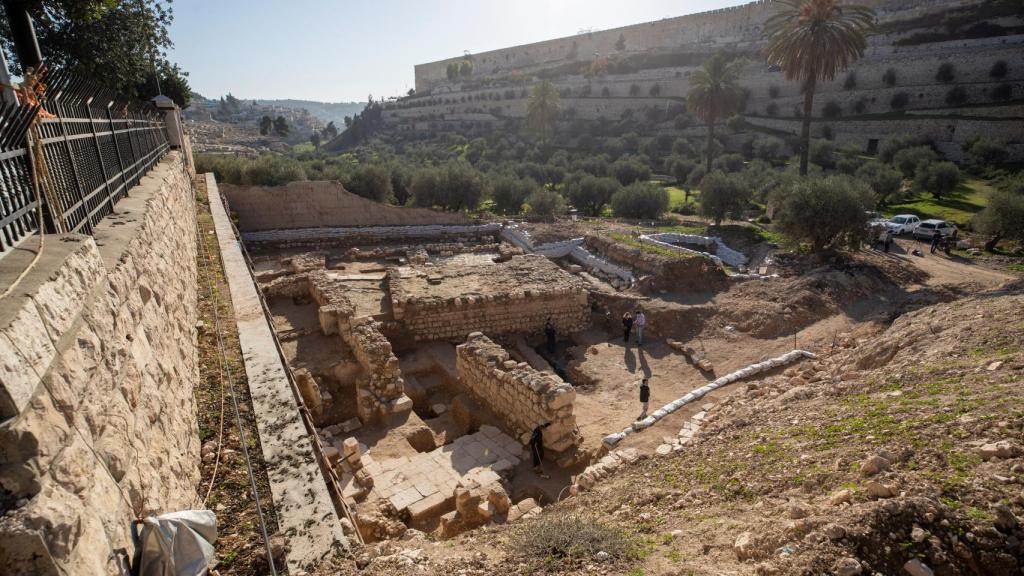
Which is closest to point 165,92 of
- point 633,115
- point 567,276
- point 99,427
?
point 567,276

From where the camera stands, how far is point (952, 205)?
93.2 ft

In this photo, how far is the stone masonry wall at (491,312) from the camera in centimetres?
1338

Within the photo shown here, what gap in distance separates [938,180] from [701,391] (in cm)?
2954

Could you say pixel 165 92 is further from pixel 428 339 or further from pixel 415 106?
pixel 415 106

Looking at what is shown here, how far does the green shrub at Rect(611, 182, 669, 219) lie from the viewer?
92.2 feet

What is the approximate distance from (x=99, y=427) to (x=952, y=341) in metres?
10.9

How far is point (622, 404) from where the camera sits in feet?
35.5

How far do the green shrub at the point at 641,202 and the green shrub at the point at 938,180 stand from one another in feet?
50.6

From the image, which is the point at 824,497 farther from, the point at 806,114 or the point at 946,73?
the point at 946,73

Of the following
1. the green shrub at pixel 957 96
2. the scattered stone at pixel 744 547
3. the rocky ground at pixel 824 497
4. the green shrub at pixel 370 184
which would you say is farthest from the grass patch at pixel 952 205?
the scattered stone at pixel 744 547

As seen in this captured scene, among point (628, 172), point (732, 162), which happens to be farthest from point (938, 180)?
point (628, 172)

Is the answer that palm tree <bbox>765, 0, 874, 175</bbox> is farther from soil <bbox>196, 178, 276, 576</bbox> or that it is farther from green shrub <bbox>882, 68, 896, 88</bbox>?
green shrub <bbox>882, 68, 896, 88</bbox>

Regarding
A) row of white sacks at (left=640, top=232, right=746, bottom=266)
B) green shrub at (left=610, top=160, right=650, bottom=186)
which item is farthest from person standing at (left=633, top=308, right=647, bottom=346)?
green shrub at (left=610, top=160, right=650, bottom=186)

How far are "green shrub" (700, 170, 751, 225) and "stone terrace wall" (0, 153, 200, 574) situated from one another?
2392 centimetres
